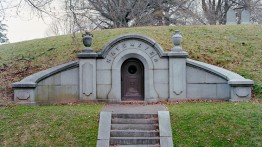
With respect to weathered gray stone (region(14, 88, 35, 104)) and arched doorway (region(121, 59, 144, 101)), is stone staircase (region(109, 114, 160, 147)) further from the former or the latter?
weathered gray stone (region(14, 88, 35, 104))

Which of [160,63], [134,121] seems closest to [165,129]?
[134,121]

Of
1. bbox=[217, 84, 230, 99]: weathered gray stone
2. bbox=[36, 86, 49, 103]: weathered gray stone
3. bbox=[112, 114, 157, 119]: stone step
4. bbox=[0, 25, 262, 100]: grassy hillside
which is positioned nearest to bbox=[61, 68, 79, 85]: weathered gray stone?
bbox=[36, 86, 49, 103]: weathered gray stone

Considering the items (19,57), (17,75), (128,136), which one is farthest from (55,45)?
(128,136)

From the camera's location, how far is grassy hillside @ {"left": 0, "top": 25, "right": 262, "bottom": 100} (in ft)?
48.6

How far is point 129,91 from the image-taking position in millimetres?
12461

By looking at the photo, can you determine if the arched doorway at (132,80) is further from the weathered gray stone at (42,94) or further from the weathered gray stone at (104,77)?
the weathered gray stone at (42,94)

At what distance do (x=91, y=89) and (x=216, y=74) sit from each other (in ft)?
15.5

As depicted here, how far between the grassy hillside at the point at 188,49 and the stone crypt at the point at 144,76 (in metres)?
2.04

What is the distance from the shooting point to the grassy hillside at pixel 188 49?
14.8 metres

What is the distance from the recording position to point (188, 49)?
54.2 ft

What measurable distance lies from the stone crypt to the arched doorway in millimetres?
289

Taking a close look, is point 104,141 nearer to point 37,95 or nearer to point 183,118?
point 183,118

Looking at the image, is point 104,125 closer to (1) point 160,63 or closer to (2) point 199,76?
(1) point 160,63

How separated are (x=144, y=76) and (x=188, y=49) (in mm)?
5188
